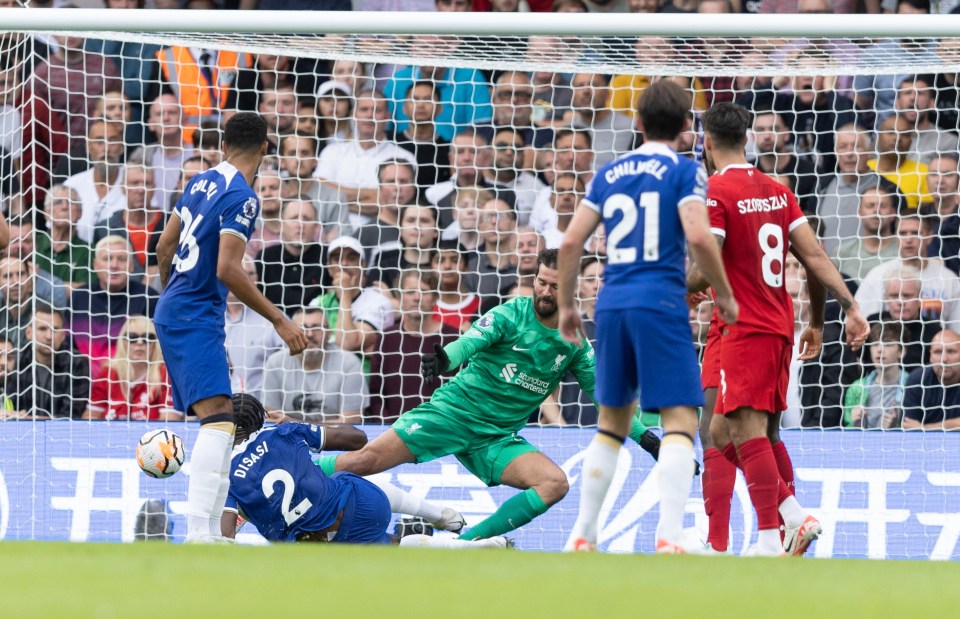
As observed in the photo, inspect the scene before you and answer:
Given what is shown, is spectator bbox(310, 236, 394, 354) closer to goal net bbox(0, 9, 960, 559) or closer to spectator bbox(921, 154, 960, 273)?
goal net bbox(0, 9, 960, 559)

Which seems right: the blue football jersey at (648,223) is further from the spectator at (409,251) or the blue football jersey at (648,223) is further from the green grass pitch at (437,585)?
the spectator at (409,251)

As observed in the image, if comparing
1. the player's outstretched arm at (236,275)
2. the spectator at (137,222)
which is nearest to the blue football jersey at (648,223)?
the player's outstretched arm at (236,275)

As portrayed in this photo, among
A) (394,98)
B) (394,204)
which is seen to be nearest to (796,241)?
(394,204)

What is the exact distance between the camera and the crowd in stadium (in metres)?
9.32

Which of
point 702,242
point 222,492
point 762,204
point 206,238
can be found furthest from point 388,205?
point 702,242

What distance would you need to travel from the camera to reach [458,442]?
8055mm

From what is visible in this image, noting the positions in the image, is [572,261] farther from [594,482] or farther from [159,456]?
[159,456]

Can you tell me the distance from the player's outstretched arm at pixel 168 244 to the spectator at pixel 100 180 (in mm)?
2934

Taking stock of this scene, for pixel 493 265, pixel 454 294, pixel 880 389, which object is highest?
pixel 493 265

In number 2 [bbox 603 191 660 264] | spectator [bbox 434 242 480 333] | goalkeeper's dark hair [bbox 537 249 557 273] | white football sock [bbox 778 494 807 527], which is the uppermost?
number 2 [bbox 603 191 660 264]

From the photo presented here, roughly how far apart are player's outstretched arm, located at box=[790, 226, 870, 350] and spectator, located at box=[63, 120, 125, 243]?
18.1 feet

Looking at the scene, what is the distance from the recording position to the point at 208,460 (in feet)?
22.0

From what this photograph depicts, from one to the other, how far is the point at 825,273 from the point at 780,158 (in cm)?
362

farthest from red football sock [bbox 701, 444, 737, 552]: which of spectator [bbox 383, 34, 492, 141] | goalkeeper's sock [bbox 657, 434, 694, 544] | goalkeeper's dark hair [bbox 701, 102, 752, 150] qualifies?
spectator [bbox 383, 34, 492, 141]
